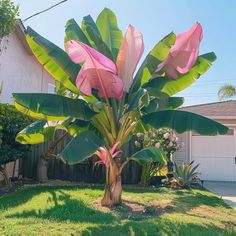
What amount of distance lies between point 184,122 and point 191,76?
1864 mm

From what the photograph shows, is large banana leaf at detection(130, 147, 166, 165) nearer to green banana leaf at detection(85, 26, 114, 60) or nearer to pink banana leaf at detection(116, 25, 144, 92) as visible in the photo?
pink banana leaf at detection(116, 25, 144, 92)

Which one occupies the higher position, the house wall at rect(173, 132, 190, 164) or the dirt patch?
the house wall at rect(173, 132, 190, 164)

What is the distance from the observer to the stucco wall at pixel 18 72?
1364 cm

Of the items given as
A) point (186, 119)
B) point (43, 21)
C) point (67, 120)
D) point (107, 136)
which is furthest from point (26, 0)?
point (186, 119)

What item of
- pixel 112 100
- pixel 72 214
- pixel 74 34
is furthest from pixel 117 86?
pixel 72 214

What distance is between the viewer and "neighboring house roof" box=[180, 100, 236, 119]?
15.6 meters

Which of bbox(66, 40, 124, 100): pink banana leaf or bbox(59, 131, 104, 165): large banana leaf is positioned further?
bbox(66, 40, 124, 100): pink banana leaf

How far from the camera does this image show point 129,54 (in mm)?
7598

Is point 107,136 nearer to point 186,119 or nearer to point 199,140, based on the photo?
point 186,119

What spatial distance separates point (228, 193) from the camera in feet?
38.1

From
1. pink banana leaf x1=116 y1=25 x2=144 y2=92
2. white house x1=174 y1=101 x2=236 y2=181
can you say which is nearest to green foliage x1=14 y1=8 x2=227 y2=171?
pink banana leaf x1=116 y1=25 x2=144 y2=92

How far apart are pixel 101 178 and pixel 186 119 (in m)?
6.75

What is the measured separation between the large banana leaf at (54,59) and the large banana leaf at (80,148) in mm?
1619

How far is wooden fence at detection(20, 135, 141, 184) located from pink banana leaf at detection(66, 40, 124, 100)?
593cm
